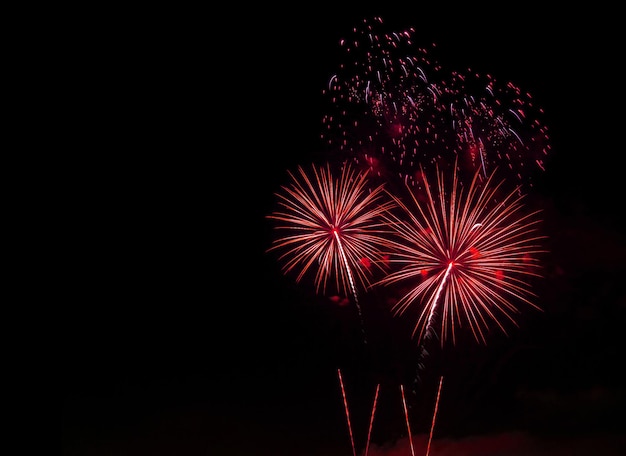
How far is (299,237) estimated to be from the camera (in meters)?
12.9

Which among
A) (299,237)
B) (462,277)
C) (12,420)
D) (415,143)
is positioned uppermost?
(415,143)

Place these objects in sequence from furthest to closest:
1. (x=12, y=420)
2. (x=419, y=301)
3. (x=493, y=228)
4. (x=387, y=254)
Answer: (x=419, y=301) → (x=387, y=254) → (x=493, y=228) → (x=12, y=420)

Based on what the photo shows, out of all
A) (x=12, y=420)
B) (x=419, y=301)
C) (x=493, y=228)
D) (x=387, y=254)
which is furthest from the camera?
(x=419, y=301)

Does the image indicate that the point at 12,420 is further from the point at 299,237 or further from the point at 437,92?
the point at 437,92

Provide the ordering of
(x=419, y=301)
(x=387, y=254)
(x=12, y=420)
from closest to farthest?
(x=12, y=420) → (x=387, y=254) → (x=419, y=301)

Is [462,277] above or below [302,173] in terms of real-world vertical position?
below

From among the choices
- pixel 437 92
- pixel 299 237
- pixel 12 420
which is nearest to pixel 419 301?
pixel 299 237

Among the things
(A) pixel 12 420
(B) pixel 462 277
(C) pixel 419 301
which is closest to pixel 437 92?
(B) pixel 462 277

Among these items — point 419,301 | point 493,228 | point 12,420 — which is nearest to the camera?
point 12,420

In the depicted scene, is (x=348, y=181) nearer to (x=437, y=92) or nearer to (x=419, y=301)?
(x=437, y=92)

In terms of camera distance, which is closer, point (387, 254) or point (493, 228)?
point (493, 228)

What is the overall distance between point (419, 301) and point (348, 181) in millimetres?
2887

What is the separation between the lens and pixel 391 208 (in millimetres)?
12891

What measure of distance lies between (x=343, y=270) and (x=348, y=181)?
1612 mm
